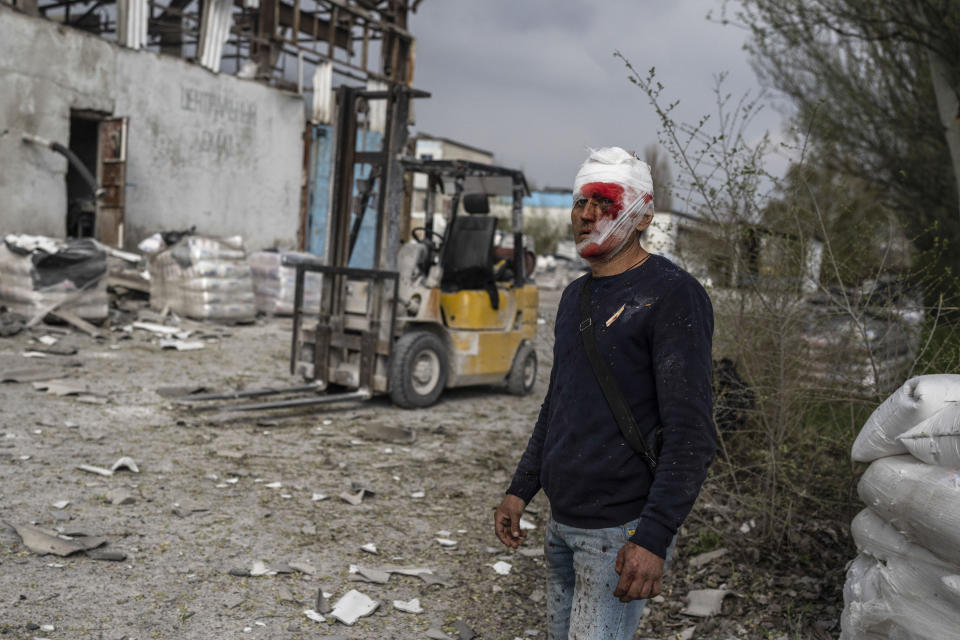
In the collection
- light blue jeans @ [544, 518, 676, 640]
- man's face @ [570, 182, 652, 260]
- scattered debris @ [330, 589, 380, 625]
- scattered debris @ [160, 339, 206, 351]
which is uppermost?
man's face @ [570, 182, 652, 260]

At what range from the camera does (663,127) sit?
4.66m

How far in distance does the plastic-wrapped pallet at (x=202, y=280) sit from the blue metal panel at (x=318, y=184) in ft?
16.1

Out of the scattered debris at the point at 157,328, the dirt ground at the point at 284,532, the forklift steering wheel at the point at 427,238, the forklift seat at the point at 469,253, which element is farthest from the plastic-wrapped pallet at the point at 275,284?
the dirt ground at the point at 284,532

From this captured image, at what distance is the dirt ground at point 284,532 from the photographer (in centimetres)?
369

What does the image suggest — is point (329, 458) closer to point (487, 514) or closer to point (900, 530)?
point (487, 514)

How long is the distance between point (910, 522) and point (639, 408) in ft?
4.25

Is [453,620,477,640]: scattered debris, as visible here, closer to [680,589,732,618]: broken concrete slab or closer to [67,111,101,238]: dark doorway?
[680,589,732,618]: broken concrete slab

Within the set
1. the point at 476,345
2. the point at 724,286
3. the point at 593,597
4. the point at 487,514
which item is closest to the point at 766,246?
the point at 724,286

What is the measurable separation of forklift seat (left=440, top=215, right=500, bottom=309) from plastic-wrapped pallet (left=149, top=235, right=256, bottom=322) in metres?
5.29

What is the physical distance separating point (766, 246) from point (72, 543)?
4225mm

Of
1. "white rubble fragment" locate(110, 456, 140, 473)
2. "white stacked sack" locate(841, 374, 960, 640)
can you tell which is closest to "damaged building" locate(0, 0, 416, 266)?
A: "white rubble fragment" locate(110, 456, 140, 473)

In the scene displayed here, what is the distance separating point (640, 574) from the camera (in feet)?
6.44

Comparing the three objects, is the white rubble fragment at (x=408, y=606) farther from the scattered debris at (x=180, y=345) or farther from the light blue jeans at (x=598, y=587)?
the scattered debris at (x=180, y=345)

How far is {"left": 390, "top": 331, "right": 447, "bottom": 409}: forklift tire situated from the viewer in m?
7.93
